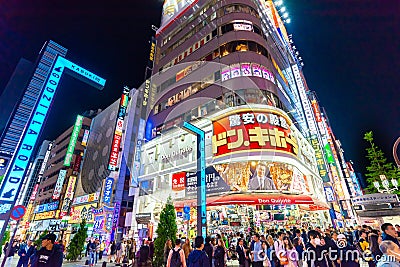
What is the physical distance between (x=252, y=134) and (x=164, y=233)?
9482 mm

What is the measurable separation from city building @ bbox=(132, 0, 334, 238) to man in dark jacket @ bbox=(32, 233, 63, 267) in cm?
1038

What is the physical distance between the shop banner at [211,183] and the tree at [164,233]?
232 inches

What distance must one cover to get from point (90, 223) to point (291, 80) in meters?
36.4

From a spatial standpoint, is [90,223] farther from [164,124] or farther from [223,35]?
[223,35]

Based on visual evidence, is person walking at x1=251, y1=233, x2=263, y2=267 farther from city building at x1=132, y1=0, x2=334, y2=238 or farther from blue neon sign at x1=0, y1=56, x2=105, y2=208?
blue neon sign at x1=0, y1=56, x2=105, y2=208

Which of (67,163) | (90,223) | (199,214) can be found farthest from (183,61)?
(67,163)

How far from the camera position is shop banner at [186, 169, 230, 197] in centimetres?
1550

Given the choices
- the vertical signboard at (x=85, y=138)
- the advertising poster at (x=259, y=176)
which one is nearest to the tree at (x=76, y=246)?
the advertising poster at (x=259, y=176)

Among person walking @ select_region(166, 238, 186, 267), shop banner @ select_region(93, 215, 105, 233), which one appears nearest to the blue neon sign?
person walking @ select_region(166, 238, 186, 267)

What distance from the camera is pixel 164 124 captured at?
25.4m

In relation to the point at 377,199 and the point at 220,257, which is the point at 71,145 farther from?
the point at 377,199

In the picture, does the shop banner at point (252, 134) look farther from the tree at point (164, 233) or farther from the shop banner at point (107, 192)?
the shop banner at point (107, 192)

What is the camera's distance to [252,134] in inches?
622

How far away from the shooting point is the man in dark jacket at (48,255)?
4.56 meters
